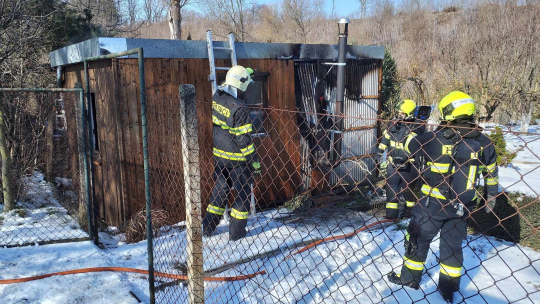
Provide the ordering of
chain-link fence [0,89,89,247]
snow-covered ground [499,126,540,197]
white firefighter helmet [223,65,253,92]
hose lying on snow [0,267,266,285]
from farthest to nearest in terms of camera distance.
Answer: snow-covered ground [499,126,540,197] → chain-link fence [0,89,89,247] → white firefighter helmet [223,65,253,92] → hose lying on snow [0,267,266,285]

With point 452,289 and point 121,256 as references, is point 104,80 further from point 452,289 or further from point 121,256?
point 452,289

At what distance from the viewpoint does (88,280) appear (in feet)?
11.4

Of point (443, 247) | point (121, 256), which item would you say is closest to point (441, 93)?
point (443, 247)

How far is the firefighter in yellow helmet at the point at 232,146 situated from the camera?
4.06 meters

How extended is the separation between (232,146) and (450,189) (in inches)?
90.9

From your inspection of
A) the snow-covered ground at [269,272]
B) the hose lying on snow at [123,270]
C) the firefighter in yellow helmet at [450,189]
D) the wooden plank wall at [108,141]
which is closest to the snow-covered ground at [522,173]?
the snow-covered ground at [269,272]

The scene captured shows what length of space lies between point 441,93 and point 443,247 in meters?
10.8

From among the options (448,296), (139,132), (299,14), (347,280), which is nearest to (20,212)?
(139,132)

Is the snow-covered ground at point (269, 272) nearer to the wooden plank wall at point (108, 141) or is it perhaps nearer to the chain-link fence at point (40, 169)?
the chain-link fence at point (40, 169)

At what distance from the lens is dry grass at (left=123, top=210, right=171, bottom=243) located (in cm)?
475

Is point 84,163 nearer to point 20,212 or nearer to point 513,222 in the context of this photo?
point 20,212

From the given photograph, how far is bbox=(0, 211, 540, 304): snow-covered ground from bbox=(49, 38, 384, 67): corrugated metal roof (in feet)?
8.11

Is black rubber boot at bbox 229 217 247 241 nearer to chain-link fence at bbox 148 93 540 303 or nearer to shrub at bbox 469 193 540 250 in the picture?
chain-link fence at bbox 148 93 540 303

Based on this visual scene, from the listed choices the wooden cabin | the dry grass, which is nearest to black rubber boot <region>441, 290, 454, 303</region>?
the wooden cabin
